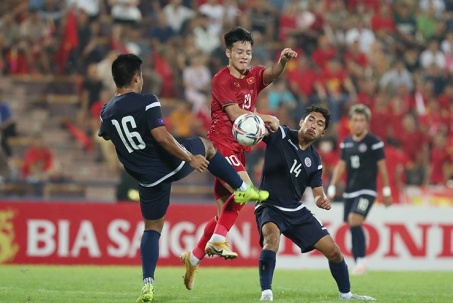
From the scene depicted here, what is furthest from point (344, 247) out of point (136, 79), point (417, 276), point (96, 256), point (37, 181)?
point (136, 79)

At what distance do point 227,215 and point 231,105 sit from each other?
1131mm

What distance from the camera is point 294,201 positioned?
10.7 m

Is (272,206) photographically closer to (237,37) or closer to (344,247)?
(237,37)

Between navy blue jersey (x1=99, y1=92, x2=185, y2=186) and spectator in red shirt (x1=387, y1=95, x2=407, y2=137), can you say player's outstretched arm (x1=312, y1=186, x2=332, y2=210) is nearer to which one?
navy blue jersey (x1=99, y1=92, x2=185, y2=186)

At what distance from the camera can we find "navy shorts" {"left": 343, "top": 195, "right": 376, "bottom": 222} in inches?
605

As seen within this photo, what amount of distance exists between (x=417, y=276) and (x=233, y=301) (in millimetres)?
5916

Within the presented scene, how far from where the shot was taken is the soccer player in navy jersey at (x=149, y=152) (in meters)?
9.91

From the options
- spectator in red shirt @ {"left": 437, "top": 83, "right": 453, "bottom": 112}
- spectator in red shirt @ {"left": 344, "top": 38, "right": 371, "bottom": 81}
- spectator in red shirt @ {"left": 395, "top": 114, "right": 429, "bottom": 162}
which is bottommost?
spectator in red shirt @ {"left": 395, "top": 114, "right": 429, "bottom": 162}

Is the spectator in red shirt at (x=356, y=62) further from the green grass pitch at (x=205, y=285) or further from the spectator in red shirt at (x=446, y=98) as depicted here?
the green grass pitch at (x=205, y=285)

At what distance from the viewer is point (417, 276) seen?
618 inches

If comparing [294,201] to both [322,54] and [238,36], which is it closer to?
[238,36]

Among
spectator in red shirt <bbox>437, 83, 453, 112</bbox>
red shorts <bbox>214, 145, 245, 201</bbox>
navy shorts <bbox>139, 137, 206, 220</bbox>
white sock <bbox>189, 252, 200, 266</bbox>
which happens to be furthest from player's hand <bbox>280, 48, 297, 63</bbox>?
spectator in red shirt <bbox>437, 83, 453, 112</bbox>

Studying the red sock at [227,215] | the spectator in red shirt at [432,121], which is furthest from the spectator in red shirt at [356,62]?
the red sock at [227,215]

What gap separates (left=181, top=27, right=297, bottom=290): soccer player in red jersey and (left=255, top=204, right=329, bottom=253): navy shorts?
1.80 ft
